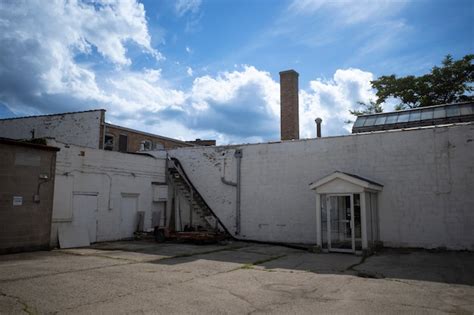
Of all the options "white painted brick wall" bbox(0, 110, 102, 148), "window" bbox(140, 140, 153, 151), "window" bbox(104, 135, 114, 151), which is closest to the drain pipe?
"window" bbox(140, 140, 153, 151)

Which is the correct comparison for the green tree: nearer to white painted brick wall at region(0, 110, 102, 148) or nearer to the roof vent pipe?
the roof vent pipe

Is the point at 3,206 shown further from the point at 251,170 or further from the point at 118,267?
the point at 251,170

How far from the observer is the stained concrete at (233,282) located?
6543 millimetres

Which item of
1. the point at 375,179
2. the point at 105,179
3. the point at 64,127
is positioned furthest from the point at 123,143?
the point at 375,179

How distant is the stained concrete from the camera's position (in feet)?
21.5

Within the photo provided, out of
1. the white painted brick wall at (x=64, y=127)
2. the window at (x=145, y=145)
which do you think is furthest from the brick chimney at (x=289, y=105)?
the white painted brick wall at (x=64, y=127)

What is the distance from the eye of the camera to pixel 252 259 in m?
12.3

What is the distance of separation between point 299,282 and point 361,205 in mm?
5832

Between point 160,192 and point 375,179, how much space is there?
35.8ft

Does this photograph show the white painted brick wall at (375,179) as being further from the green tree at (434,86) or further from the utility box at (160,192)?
the green tree at (434,86)

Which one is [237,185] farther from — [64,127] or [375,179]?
[64,127]

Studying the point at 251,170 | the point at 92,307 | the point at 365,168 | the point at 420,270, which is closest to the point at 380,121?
the point at 365,168

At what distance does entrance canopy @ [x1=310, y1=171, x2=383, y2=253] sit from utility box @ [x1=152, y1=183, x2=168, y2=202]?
8.90 m

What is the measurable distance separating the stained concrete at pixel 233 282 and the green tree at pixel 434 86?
18.8 metres
